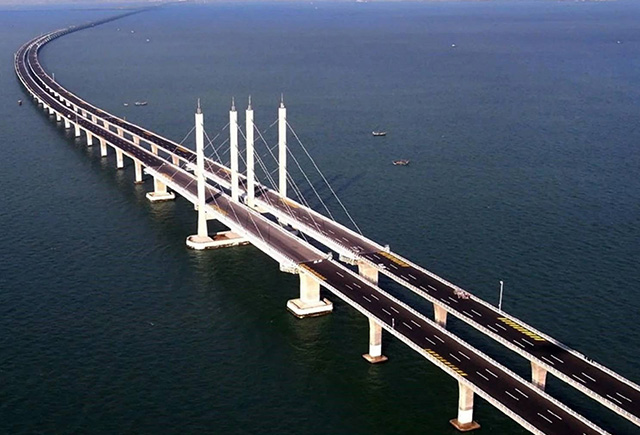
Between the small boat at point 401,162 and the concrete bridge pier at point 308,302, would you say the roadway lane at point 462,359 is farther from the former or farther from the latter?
the small boat at point 401,162

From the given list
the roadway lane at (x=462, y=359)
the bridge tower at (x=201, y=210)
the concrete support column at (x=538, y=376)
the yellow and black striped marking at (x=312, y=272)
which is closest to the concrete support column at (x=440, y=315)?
the roadway lane at (x=462, y=359)

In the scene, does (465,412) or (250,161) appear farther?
(250,161)

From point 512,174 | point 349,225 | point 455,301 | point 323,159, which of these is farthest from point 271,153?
point 455,301

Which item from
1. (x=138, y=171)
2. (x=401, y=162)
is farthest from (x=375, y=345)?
(x=401, y=162)

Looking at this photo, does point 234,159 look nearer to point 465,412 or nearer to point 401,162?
point 401,162

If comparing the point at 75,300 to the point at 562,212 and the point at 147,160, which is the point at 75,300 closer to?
the point at 147,160
